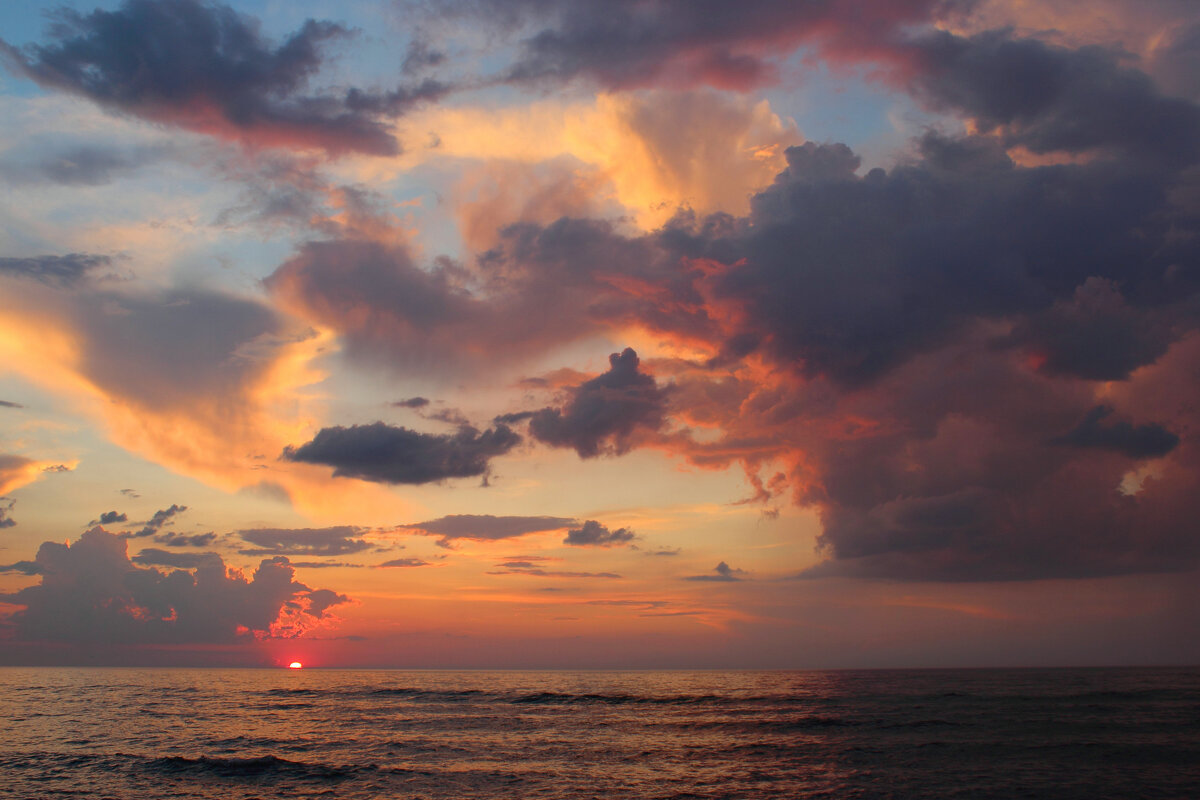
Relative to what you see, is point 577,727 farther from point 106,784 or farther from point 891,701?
point 891,701

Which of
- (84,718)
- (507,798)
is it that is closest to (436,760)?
(507,798)

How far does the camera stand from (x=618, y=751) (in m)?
53.3

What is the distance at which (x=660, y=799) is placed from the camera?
121 feet

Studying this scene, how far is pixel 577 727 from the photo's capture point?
229 feet

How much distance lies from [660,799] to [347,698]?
94091 millimetres

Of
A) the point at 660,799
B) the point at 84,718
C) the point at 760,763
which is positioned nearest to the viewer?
the point at 660,799

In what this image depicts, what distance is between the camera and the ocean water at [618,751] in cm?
3959

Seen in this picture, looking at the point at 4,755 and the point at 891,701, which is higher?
the point at 4,755

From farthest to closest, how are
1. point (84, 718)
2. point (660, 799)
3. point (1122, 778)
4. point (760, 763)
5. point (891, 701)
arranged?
point (891, 701) < point (84, 718) < point (760, 763) < point (1122, 778) < point (660, 799)

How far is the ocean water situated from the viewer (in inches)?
1559

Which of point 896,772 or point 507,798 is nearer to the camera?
point 507,798

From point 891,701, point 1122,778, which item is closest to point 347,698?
point 891,701

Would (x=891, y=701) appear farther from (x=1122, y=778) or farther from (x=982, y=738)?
(x=1122, y=778)

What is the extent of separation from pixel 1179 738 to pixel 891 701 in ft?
147
